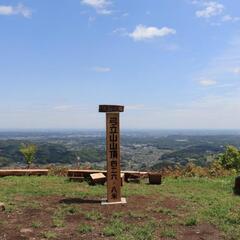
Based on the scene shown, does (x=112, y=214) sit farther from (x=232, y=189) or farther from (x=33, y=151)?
(x=33, y=151)

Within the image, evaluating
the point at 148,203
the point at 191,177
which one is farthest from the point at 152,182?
the point at 148,203

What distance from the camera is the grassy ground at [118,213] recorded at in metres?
8.41

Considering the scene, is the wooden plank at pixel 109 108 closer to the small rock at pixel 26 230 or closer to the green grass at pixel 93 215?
the green grass at pixel 93 215

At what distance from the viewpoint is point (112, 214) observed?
994 cm

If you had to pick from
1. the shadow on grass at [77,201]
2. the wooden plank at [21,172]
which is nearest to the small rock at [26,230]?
the shadow on grass at [77,201]

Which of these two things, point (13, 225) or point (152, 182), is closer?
point (13, 225)

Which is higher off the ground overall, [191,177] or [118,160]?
Result: [118,160]

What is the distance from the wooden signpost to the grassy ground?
44cm

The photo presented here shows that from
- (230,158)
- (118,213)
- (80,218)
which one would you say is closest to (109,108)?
(118,213)

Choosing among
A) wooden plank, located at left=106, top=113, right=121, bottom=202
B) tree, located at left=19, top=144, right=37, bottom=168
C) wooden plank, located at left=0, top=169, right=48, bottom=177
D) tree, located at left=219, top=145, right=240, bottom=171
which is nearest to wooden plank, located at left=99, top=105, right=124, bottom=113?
wooden plank, located at left=106, top=113, right=121, bottom=202

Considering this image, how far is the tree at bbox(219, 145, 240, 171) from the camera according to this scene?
24.3m

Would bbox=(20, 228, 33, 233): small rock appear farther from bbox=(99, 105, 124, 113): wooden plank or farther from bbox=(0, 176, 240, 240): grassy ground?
bbox=(99, 105, 124, 113): wooden plank

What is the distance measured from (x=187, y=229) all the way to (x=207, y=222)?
2.44 feet

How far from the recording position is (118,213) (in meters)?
9.99
